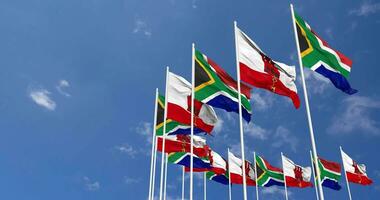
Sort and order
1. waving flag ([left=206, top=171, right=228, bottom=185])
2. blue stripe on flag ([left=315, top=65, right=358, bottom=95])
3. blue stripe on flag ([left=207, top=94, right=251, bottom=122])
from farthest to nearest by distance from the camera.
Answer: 1. waving flag ([left=206, top=171, right=228, bottom=185])
2. blue stripe on flag ([left=207, top=94, right=251, bottom=122])
3. blue stripe on flag ([left=315, top=65, right=358, bottom=95])

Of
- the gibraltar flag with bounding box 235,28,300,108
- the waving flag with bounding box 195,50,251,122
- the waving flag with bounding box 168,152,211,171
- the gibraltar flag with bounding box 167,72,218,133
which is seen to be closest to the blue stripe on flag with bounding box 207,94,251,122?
the waving flag with bounding box 195,50,251,122

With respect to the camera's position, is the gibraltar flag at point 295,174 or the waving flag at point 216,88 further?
the gibraltar flag at point 295,174

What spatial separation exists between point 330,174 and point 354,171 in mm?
2243

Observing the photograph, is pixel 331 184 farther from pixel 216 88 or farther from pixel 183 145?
pixel 216 88

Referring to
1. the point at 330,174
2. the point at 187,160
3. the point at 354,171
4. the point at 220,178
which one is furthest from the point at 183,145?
the point at 354,171

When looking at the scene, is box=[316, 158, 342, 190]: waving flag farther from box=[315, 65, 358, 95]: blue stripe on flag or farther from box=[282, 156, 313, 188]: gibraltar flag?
box=[315, 65, 358, 95]: blue stripe on flag

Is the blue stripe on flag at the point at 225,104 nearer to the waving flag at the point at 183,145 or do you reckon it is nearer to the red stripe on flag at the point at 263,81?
the red stripe on flag at the point at 263,81

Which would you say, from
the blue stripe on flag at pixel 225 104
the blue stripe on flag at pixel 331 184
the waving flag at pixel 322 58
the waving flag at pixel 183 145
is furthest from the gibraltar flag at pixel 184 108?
the blue stripe on flag at pixel 331 184

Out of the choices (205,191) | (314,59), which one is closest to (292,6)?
(314,59)

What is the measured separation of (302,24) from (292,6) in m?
0.91

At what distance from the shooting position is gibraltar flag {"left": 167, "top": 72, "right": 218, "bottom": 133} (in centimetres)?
2178

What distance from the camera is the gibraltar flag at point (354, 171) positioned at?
36875 mm

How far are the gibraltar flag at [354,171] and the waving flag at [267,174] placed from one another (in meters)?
5.96

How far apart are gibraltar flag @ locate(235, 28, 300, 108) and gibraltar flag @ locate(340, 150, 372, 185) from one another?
22.6 m
